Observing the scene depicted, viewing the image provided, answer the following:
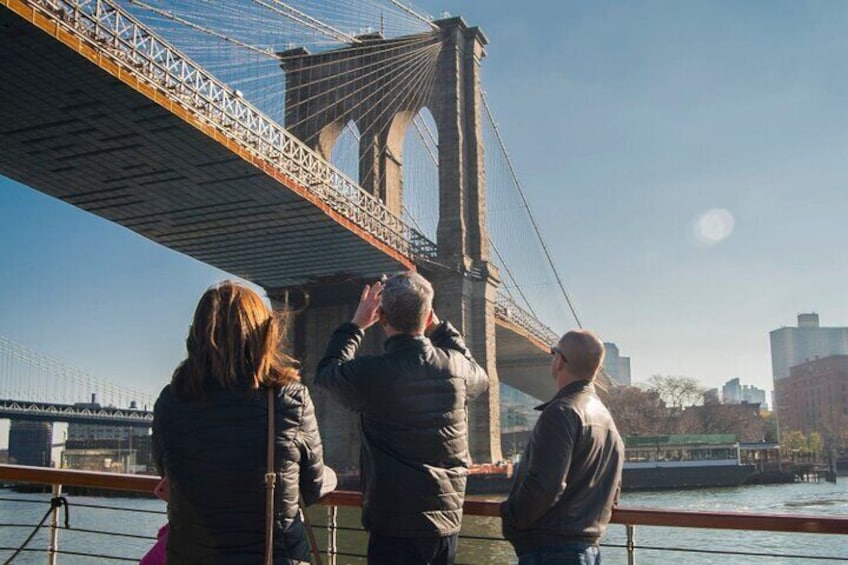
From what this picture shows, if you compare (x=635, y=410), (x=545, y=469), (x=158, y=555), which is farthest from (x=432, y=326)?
(x=635, y=410)

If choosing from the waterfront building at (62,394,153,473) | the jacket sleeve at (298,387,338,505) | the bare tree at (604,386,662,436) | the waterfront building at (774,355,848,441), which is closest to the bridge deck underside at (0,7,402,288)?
the jacket sleeve at (298,387,338,505)

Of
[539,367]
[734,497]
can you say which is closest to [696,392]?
[539,367]

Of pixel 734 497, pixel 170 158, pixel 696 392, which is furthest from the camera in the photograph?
pixel 696 392

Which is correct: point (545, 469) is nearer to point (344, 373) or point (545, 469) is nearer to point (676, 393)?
point (344, 373)

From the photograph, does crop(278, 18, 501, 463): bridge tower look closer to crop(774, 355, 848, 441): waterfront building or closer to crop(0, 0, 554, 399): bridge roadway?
crop(0, 0, 554, 399): bridge roadway

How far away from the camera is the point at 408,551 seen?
8.34 ft

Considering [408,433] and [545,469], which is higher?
[408,433]

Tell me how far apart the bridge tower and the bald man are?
3030 cm

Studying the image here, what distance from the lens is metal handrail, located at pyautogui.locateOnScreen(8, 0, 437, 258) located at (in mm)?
17406

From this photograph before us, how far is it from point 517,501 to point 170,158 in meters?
22.2

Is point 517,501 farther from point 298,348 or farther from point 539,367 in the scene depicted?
point 539,367

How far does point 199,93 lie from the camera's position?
68.5 ft

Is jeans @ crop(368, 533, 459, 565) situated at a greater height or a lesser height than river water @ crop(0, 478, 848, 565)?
greater

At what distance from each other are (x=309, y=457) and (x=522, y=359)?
52030 millimetres
